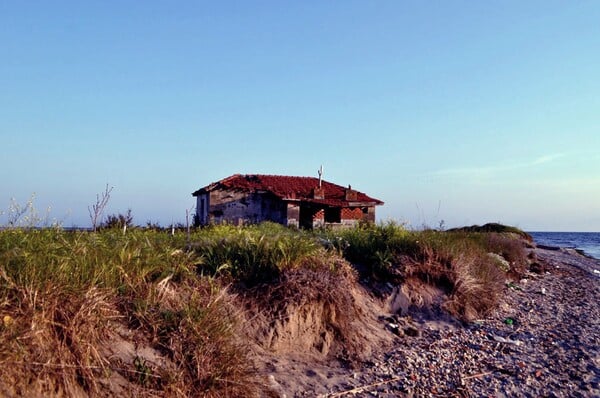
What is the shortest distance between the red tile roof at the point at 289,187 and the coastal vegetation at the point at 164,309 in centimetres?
2219

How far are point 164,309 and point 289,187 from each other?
2768cm

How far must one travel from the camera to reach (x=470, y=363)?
6.51m

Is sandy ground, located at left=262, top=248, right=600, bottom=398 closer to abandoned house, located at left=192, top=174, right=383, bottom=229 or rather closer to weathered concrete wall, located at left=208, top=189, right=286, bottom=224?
abandoned house, located at left=192, top=174, right=383, bottom=229

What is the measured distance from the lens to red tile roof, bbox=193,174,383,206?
3019cm

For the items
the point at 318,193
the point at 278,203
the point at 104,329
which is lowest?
the point at 104,329

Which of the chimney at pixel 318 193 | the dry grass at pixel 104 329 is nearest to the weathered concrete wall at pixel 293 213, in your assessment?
the chimney at pixel 318 193

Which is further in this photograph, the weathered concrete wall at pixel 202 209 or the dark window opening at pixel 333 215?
the dark window opening at pixel 333 215

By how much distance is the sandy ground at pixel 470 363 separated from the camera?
214 inches

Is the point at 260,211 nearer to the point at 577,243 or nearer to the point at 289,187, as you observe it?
the point at 289,187

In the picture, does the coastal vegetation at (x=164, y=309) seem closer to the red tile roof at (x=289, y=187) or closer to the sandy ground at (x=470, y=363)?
the sandy ground at (x=470, y=363)

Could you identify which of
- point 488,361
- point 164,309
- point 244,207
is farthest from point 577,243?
point 164,309

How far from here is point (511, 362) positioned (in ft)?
22.0

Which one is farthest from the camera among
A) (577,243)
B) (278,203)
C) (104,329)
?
(577,243)

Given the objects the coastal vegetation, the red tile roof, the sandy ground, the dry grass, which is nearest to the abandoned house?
the red tile roof
